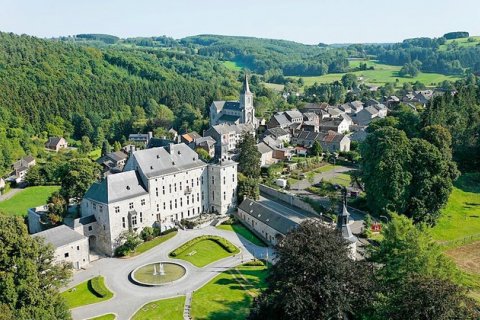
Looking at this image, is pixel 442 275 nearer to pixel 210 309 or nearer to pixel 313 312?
pixel 313 312

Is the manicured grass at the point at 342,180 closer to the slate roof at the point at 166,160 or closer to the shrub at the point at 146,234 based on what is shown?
the slate roof at the point at 166,160

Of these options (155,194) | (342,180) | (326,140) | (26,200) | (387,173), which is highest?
(387,173)

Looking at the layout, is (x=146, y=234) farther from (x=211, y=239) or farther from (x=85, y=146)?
(x=85, y=146)

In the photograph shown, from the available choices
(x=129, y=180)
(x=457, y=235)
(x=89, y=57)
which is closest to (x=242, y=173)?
(x=129, y=180)

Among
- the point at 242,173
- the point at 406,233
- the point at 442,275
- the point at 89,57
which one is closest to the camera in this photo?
the point at 442,275

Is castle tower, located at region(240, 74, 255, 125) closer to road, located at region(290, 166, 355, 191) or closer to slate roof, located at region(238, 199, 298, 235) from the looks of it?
road, located at region(290, 166, 355, 191)

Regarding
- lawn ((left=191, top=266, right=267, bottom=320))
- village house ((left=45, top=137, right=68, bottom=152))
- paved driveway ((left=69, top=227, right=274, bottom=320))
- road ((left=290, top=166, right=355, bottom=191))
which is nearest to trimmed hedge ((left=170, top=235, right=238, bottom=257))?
paved driveway ((left=69, top=227, right=274, bottom=320))

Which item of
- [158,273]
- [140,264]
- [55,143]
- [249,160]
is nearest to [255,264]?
[158,273]
